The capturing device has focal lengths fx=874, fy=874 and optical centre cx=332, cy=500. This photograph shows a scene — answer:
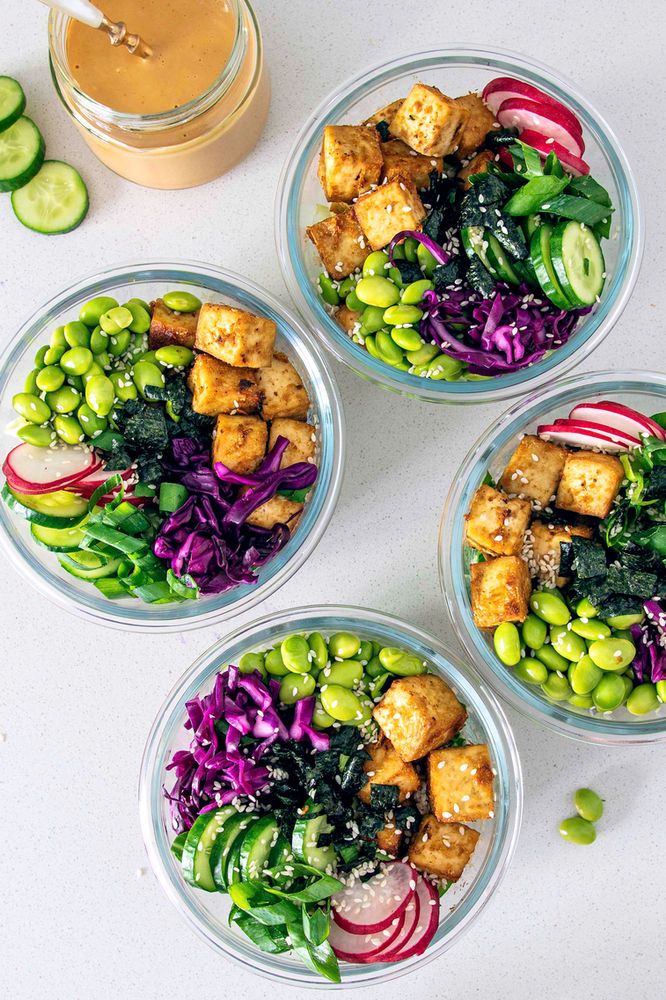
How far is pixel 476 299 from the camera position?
227 cm

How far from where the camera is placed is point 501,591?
2.22m

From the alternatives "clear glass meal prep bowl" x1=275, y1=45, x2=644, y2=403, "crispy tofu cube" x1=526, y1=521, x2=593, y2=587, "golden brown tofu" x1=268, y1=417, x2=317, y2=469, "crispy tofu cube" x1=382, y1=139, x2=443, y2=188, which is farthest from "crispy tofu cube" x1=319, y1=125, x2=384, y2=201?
"crispy tofu cube" x1=526, y1=521, x2=593, y2=587

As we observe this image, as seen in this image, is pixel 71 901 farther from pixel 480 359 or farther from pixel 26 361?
pixel 480 359

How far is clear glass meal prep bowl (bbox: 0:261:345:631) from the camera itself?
95.8 inches

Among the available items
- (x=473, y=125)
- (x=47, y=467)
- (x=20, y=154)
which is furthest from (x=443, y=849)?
(x=20, y=154)

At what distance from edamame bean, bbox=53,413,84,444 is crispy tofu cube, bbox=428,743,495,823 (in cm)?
126

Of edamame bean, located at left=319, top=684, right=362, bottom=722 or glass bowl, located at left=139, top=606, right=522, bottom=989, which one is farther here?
glass bowl, located at left=139, top=606, right=522, bottom=989

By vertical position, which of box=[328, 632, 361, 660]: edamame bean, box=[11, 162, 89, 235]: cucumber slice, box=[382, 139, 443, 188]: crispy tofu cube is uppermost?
box=[382, 139, 443, 188]: crispy tofu cube

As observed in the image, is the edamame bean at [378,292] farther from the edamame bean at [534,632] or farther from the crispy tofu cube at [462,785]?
the crispy tofu cube at [462,785]

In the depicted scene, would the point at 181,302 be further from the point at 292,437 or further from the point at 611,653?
the point at 611,653

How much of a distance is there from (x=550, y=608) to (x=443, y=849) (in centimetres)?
70

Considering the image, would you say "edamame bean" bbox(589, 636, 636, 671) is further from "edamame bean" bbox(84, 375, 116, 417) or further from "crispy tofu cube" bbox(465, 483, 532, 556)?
Answer: "edamame bean" bbox(84, 375, 116, 417)

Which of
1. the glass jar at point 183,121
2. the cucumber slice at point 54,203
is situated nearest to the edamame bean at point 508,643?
the glass jar at point 183,121

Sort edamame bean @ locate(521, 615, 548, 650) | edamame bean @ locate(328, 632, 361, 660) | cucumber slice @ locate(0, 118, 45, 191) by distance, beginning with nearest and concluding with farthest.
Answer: edamame bean @ locate(521, 615, 548, 650) → edamame bean @ locate(328, 632, 361, 660) → cucumber slice @ locate(0, 118, 45, 191)
